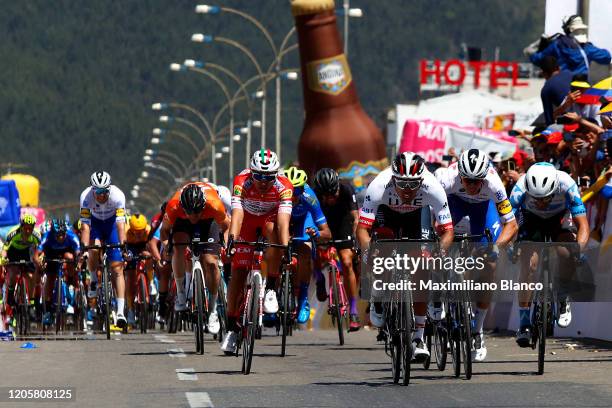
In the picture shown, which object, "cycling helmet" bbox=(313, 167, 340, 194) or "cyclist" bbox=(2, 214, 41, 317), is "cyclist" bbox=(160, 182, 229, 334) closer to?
"cycling helmet" bbox=(313, 167, 340, 194)

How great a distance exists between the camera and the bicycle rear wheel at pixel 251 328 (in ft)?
46.1

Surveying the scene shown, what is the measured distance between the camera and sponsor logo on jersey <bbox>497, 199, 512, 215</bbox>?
14.5 meters

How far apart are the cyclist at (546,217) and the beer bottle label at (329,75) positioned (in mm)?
43160

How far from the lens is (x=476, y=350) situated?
48.1 ft

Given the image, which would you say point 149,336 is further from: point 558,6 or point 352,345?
point 558,6

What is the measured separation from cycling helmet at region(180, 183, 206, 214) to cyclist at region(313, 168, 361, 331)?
233cm

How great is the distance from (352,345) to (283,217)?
4395mm

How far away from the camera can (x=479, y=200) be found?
14.8m

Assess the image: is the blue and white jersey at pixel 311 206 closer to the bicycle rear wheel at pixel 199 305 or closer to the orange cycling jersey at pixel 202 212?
the orange cycling jersey at pixel 202 212

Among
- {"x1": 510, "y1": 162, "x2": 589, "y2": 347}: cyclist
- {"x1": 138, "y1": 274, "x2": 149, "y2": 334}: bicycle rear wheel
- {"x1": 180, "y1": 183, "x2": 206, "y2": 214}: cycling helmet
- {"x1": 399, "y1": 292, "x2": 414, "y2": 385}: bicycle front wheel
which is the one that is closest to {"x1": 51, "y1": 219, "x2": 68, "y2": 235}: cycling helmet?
{"x1": 138, "y1": 274, "x2": 149, "y2": 334}: bicycle rear wheel

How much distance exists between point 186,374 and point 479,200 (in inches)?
119

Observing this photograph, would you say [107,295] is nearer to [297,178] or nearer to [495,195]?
[297,178]

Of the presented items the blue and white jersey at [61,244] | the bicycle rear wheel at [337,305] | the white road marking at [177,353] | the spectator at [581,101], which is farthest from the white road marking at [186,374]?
the blue and white jersey at [61,244]

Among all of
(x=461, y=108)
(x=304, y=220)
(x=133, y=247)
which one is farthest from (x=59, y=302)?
(x=461, y=108)
